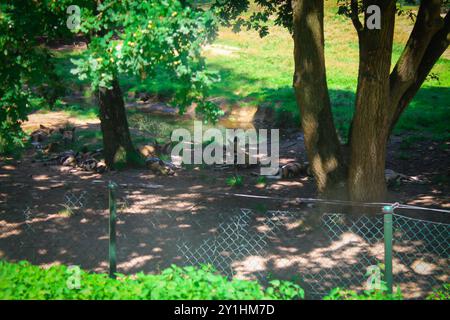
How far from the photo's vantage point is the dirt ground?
816 centimetres

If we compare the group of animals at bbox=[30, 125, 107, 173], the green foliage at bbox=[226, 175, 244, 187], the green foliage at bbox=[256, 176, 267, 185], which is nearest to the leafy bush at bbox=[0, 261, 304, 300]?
the green foliage at bbox=[226, 175, 244, 187]

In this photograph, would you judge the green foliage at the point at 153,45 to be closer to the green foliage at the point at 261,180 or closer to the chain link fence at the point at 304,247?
the chain link fence at the point at 304,247

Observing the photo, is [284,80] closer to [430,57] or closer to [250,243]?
[430,57]

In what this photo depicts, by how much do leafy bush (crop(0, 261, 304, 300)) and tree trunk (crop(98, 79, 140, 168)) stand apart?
728cm

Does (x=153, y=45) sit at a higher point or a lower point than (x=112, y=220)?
higher

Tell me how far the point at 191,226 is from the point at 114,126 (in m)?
3.94

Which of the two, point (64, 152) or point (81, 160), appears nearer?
point (81, 160)

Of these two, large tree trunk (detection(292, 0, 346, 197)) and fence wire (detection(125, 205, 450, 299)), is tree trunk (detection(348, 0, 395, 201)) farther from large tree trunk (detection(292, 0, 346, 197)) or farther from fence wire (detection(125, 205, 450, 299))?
fence wire (detection(125, 205, 450, 299))

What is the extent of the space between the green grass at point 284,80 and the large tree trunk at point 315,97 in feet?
19.1

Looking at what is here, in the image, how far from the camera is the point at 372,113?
8.70 m

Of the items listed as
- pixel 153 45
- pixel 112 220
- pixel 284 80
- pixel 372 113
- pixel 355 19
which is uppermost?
pixel 355 19

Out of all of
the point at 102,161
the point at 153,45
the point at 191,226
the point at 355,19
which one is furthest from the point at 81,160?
the point at 153,45
